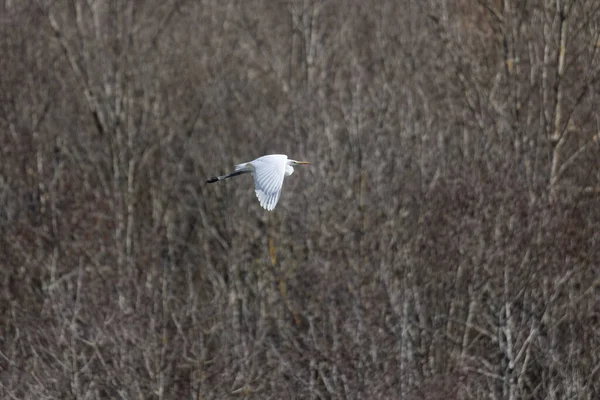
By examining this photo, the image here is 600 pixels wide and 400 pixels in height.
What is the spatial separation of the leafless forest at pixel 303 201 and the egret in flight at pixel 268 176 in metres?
4.80

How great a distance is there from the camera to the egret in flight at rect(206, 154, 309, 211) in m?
13.8

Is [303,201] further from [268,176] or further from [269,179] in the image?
[269,179]

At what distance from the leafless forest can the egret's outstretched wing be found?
16.1ft

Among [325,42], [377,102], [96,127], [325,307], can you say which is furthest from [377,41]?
[325,307]

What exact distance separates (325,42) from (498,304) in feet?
35.8

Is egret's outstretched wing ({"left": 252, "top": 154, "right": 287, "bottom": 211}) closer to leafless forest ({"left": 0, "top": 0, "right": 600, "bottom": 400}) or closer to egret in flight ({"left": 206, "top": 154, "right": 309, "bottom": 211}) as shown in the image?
egret in flight ({"left": 206, "top": 154, "right": 309, "bottom": 211})

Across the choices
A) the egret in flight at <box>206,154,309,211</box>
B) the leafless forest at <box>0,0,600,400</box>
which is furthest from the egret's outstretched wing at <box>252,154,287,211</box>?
the leafless forest at <box>0,0,600,400</box>

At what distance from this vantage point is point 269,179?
14.4m

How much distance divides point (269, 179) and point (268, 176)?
106 millimetres

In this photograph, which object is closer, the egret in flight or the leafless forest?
the egret in flight

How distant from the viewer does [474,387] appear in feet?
69.1

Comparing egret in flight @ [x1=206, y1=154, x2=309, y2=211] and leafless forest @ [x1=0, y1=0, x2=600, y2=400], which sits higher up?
egret in flight @ [x1=206, y1=154, x2=309, y2=211]

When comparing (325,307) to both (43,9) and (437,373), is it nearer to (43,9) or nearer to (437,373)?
(437,373)

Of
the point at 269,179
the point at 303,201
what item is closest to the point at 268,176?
the point at 269,179
